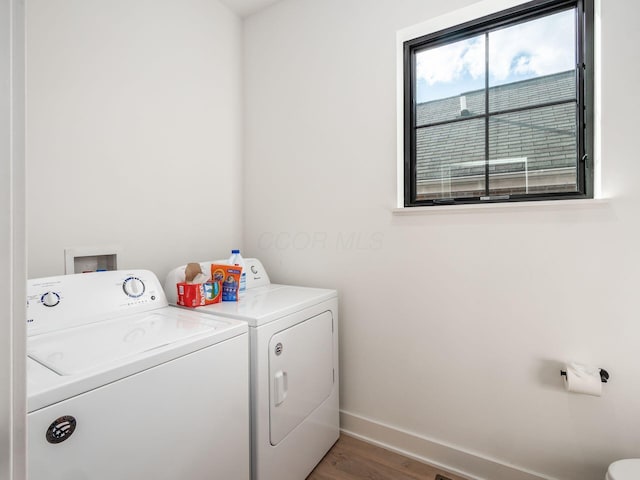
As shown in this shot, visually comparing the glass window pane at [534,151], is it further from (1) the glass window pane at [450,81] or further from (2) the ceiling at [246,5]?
(2) the ceiling at [246,5]

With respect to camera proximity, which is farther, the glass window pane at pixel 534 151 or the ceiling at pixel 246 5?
the ceiling at pixel 246 5

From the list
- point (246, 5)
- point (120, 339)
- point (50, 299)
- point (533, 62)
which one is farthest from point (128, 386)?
point (246, 5)

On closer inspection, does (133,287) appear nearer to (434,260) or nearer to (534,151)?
(434,260)

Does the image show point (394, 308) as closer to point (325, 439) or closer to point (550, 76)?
point (325, 439)

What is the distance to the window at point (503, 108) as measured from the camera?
1.48 metres

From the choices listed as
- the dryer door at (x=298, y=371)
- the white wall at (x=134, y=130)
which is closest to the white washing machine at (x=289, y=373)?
the dryer door at (x=298, y=371)

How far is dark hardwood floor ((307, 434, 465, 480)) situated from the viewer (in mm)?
1606

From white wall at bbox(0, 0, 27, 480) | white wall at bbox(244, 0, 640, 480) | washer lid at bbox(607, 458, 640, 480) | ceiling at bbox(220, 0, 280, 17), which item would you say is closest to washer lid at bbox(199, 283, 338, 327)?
white wall at bbox(244, 0, 640, 480)

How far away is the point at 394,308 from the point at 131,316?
4.18 feet

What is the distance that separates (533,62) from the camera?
1571 mm

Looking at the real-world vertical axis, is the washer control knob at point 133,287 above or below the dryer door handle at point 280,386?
above

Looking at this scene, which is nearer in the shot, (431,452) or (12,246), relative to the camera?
(12,246)

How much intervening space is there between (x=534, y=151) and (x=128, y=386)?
1876mm

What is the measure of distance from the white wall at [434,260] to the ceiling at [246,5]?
0.07 m
